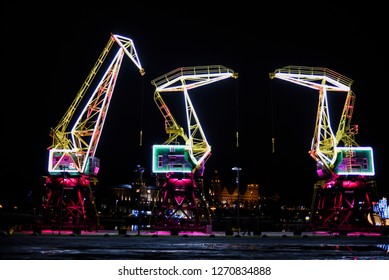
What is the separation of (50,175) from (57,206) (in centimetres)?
456

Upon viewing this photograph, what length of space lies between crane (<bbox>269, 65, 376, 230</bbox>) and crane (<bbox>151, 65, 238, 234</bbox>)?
11.3 metres

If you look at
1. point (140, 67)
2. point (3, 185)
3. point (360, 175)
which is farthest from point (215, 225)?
point (3, 185)

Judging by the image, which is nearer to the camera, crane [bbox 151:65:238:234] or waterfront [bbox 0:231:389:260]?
waterfront [bbox 0:231:389:260]

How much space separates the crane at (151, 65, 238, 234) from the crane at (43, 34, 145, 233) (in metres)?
6.49

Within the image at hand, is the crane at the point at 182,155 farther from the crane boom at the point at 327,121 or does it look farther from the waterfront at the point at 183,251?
the waterfront at the point at 183,251

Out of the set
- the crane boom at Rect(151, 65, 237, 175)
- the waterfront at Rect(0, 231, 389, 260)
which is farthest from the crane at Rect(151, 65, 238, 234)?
the waterfront at Rect(0, 231, 389, 260)

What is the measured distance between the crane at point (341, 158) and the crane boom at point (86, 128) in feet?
77.2

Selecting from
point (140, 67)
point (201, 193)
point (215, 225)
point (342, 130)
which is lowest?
point (215, 225)

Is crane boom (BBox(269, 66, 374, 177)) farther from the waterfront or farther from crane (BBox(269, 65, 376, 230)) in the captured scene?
the waterfront

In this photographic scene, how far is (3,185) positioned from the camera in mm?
103562

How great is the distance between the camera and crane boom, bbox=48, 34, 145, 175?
6119cm

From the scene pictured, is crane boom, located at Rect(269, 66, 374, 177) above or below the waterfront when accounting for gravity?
above

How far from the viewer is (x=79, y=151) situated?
201 ft
